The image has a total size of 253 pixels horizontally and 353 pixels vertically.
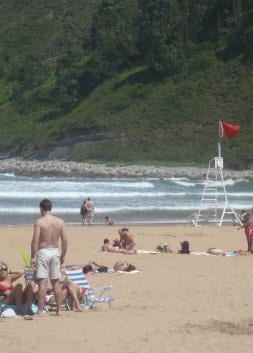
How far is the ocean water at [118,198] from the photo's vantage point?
108 feet

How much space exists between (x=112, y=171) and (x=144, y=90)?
14.7m

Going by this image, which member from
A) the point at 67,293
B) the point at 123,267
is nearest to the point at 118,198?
the point at 123,267

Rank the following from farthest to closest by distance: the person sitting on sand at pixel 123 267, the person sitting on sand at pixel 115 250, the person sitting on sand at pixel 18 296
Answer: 1. the person sitting on sand at pixel 115 250
2. the person sitting on sand at pixel 123 267
3. the person sitting on sand at pixel 18 296

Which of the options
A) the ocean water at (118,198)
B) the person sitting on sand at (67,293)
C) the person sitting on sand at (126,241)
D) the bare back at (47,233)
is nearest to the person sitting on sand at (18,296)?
the person sitting on sand at (67,293)

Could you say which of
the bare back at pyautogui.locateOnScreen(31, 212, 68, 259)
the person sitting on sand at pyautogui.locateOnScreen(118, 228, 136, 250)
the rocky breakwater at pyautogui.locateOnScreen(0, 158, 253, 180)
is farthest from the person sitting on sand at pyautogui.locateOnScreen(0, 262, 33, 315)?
the rocky breakwater at pyautogui.locateOnScreen(0, 158, 253, 180)

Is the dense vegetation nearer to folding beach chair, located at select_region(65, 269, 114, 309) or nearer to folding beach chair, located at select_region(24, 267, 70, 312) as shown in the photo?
folding beach chair, located at select_region(65, 269, 114, 309)

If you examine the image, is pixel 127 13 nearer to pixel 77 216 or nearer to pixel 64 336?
pixel 77 216

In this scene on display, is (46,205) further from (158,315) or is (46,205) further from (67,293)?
(158,315)

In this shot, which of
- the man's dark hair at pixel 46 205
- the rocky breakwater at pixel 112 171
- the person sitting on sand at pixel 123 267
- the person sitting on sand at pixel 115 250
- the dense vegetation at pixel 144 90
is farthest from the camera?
the dense vegetation at pixel 144 90

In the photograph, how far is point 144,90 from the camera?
75000 millimetres

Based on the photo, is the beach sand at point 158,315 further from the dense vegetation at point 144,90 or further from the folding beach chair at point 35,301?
the dense vegetation at point 144,90

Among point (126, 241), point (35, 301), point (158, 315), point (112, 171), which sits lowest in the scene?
point (158, 315)

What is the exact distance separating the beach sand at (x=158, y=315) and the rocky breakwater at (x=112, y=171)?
40778 mm

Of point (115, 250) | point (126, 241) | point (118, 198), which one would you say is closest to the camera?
point (115, 250)
